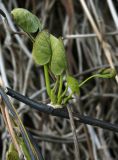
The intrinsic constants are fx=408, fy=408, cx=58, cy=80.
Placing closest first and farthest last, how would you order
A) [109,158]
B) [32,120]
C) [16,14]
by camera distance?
[16,14] < [109,158] < [32,120]

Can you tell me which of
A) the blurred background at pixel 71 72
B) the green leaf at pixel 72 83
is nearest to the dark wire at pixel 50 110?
the green leaf at pixel 72 83

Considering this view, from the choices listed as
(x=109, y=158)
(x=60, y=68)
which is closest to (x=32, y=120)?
(x=109, y=158)

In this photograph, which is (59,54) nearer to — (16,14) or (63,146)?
(16,14)

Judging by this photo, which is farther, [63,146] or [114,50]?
[114,50]

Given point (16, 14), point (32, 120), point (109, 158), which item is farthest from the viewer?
point (32, 120)

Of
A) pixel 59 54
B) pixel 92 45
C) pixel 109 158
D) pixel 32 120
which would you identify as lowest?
pixel 109 158

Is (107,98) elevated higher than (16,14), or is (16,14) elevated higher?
(16,14)

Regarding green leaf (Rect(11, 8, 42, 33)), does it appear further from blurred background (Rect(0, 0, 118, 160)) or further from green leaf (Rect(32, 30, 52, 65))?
blurred background (Rect(0, 0, 118, 160))

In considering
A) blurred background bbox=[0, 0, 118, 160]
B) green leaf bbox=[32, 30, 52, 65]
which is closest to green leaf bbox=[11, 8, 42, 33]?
green leaf bbox=[32, 30, 52, 65]

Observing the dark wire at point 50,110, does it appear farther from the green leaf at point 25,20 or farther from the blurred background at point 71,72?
the blurred background at point 71,72
